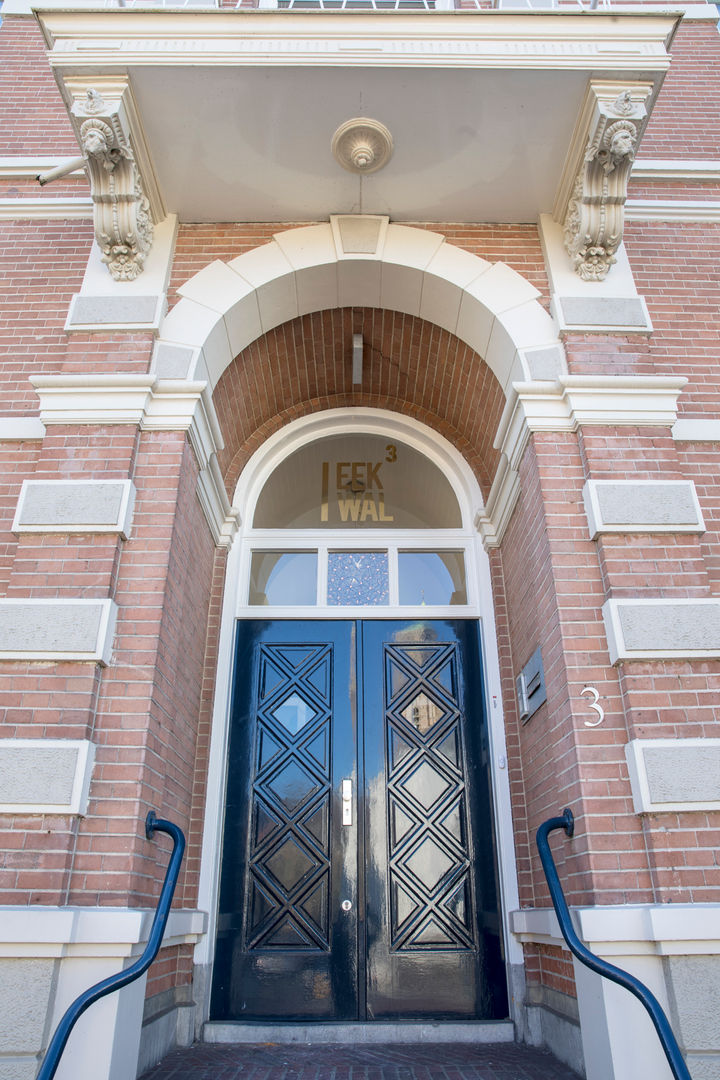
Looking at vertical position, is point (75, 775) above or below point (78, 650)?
below

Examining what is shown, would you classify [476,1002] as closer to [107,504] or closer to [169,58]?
[107,504]

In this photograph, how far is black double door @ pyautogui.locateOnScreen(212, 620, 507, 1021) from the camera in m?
3.98

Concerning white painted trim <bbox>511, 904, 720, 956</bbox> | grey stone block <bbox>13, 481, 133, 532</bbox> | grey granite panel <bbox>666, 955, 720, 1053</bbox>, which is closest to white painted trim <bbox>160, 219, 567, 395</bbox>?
grey stone block <bbox>13, 481, 133, 532</bbox>

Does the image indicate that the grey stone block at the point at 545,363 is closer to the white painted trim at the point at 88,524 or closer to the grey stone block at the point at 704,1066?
the white painted trim at the point at 88,524

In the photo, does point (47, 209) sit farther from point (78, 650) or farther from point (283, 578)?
point (78, 650)

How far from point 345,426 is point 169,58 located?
108 inches

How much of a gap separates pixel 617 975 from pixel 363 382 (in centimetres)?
426

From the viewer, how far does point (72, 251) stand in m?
4.79

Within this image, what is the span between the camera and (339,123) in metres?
4.05

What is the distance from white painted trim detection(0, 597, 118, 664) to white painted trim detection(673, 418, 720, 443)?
333 centimetres

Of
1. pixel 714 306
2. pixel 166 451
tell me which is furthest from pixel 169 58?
pixel 714 306

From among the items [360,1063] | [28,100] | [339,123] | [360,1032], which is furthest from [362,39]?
[360,1032]

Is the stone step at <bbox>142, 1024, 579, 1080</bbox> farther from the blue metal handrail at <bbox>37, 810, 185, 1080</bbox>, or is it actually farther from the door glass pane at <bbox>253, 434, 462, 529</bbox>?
the door glass pane at <bbox>253, 434, 462, 529</bbox>

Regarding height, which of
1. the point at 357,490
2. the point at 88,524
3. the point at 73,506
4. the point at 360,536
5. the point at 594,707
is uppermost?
the point at 357,490
